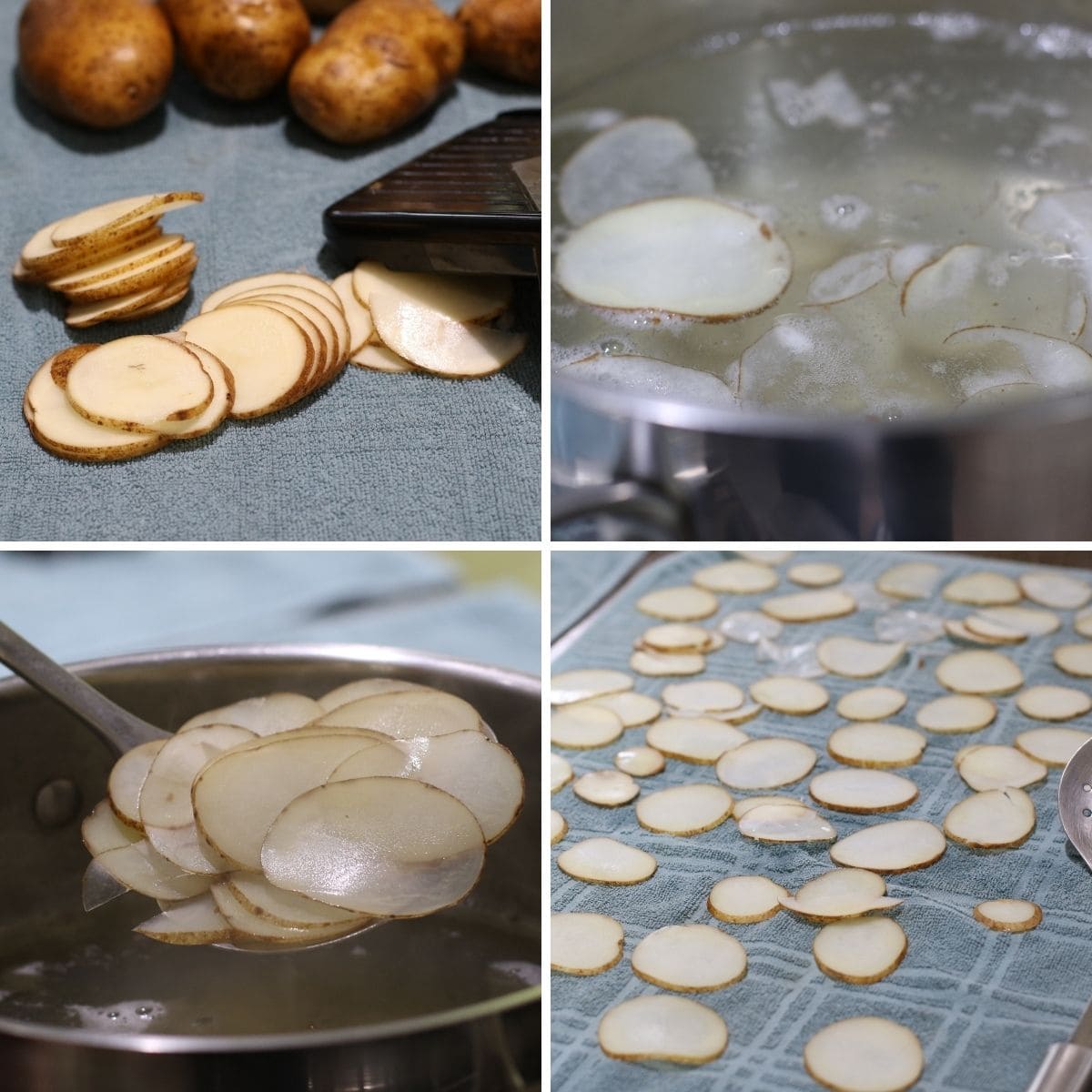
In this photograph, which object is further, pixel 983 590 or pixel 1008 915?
pixel 983 590

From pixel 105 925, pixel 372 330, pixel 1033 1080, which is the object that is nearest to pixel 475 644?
pixel 372 330

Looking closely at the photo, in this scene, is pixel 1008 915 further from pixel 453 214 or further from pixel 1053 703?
pixel 453 214

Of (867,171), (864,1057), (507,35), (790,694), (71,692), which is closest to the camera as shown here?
(864,1057)

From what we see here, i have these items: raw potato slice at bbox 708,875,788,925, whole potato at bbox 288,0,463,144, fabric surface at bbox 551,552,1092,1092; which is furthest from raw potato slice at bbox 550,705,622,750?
whole potato at bbox 288,0,463,144

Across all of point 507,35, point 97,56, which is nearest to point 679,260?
point 507,35

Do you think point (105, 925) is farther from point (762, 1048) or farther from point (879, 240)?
point (879, 240)

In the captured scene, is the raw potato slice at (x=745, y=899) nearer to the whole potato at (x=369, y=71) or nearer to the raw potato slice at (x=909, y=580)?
the raw potato slice at (x=909, y=580)
